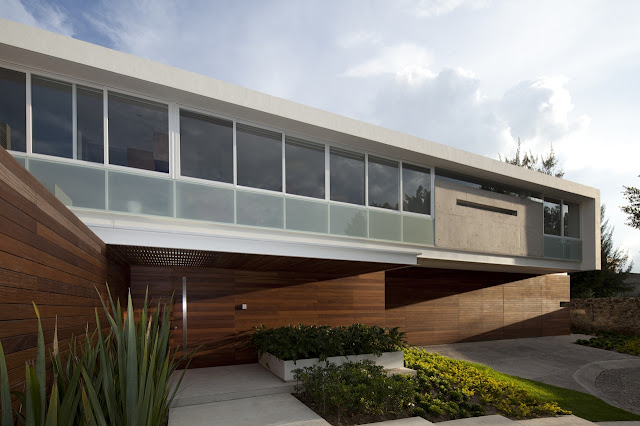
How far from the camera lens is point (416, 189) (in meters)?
11.7

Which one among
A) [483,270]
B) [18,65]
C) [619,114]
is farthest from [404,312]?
[18,65]

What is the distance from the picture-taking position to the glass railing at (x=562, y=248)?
14445mm

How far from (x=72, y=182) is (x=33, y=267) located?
439 cm

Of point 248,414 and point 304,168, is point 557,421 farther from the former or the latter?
point 304,168

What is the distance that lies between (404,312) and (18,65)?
494 inches

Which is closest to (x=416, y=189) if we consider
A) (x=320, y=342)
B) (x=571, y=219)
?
(x=320, y=342)

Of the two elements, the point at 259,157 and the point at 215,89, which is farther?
the point at 259,157

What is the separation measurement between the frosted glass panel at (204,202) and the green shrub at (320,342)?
2872 mm

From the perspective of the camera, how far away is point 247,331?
10.2 m

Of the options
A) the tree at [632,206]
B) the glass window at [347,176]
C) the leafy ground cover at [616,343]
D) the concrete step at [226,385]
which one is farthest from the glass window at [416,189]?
the tree at [632,206]

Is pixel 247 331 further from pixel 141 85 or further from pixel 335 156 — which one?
pixel 141 85

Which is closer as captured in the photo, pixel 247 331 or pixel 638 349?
pixel 247 331

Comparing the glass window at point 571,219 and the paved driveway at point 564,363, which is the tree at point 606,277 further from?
the glass window at point 571,219

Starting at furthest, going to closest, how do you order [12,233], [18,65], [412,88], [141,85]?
[412,88]
[141,85]
[18,65]
[12,233]
